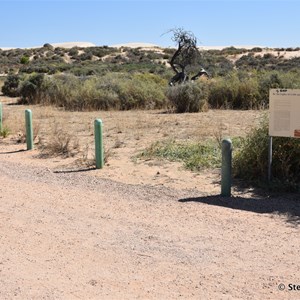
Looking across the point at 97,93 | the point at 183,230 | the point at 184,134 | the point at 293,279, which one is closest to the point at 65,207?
the point at 183,230

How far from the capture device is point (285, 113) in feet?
27.2

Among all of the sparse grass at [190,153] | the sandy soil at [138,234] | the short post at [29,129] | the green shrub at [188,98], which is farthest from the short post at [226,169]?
the green shrub at [188,98]

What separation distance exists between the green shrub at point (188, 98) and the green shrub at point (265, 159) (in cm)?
1080

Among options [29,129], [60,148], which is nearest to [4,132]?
[29,129]

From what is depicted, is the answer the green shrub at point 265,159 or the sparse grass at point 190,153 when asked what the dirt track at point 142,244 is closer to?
the green shrub at point 265,159

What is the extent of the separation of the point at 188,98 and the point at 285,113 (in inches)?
481

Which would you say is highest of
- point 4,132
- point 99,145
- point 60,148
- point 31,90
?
point 31,90

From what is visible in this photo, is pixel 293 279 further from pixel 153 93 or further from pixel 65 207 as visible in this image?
pixel 153 93

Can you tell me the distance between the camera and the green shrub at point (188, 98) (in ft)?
66.9

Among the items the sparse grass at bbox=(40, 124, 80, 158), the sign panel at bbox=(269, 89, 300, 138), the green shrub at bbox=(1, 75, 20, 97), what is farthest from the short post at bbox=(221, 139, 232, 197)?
the green shrub at bbox=(1, 75, 20, 97)

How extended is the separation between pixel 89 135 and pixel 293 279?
34.4 ft

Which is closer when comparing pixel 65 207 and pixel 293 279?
pixel 293 279

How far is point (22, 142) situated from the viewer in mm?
13961

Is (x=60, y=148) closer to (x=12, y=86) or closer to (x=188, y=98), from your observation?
(x=188, y=98)
